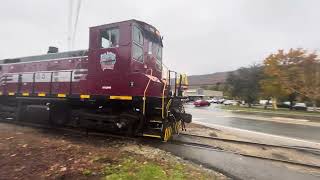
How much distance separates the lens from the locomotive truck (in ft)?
34.1

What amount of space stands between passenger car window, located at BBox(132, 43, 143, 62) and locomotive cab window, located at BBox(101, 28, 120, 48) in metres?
0.63

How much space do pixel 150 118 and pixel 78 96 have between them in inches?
118

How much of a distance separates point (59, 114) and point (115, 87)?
12.1 feet

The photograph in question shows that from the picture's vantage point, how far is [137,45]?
35.2ft

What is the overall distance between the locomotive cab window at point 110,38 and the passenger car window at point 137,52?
625 millimetres

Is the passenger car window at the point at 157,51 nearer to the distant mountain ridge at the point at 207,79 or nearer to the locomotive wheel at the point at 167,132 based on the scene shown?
the locomotive wheel at the point at 167,132

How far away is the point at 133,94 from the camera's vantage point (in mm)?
10258

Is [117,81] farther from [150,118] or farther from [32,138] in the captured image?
[32,138]

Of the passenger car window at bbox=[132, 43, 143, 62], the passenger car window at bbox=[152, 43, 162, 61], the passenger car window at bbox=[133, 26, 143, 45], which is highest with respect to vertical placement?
the passenger car window at bbox=[133, 26, 143, 45]

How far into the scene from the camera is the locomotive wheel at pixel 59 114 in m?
12.6

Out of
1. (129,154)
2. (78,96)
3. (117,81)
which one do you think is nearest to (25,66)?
(78,96)

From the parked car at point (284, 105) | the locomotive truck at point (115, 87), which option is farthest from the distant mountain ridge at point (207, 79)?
the locomotive truck at point (115, 87)

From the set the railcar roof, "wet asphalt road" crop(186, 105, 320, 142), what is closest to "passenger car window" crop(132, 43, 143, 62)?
the railcar roof

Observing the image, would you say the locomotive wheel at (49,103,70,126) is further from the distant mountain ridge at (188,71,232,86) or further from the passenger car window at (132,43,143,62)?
the distant mountain ridge at (188,71,232,86)
